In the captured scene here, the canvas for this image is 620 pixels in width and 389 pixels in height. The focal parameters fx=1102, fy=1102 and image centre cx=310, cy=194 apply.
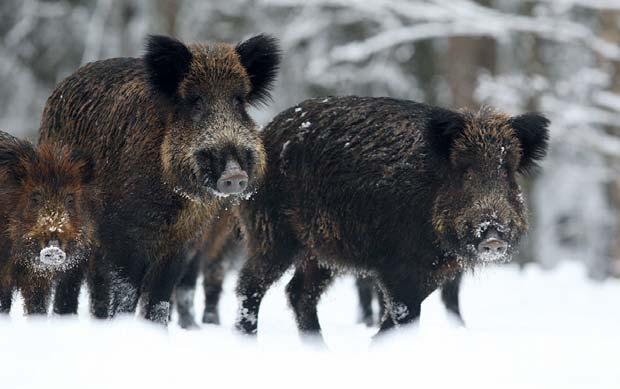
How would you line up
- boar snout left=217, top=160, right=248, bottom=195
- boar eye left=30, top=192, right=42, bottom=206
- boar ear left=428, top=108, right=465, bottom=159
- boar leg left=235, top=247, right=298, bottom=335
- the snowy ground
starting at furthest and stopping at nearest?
boar leg left=235, top=247, right=298, bottom=335 → boar ear left=428, top=108, right=465, bottom=159 → boar eye left=30, top=192, right=42, bottom=206 → boar snout left=217, top=160, right=248, bottom=195 → the snowy ground

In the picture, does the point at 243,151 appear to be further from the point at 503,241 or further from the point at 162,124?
the point at 503,241

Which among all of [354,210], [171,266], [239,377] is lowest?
[239,377]

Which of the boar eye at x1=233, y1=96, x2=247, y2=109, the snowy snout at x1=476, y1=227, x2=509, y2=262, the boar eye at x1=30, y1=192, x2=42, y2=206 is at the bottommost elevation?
the snowy snout at x1=476, y1=227, x2=509, y2=262

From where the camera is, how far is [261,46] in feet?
28.2

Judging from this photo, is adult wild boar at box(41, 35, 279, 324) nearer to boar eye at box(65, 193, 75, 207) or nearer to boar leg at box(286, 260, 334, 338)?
boar eye at box(65, 193, 75, 207)

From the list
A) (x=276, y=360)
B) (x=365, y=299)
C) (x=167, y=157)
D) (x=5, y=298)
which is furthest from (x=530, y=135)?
(x=5, y=298)

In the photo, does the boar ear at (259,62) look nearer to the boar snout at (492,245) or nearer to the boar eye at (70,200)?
the boar eye at (70,200)

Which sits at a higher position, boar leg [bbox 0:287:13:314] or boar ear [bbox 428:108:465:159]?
boar ear [bbox 428:108:465:159]

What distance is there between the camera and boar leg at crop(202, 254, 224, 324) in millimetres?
11023

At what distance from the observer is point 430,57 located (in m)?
27.9

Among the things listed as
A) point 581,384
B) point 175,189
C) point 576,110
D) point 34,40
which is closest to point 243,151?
point 175,189

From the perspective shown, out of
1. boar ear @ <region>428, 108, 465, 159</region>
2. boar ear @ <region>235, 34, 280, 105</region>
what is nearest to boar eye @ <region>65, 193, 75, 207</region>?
boar ear @ <region>235, 34, 280, 105</region>

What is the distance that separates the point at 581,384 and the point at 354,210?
3154 millimetres

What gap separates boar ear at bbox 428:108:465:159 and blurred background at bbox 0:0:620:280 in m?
10.1
